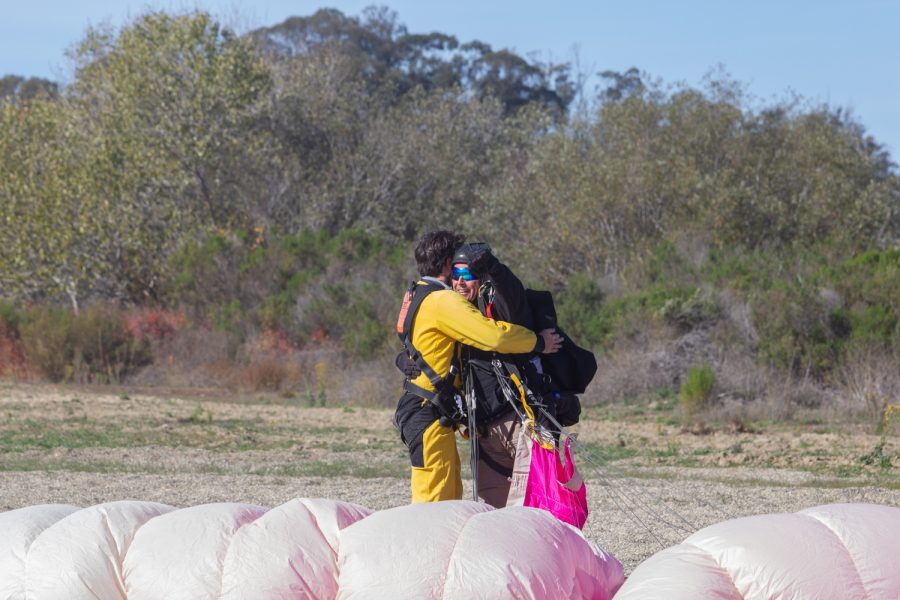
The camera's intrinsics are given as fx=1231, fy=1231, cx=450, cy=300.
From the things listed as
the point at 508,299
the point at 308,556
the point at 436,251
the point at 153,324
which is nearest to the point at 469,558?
the point at 308,556

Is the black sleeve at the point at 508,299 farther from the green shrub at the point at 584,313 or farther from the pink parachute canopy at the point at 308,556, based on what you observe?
the green shrub at the point at 584,313

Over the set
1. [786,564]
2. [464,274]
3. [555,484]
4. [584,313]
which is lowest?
[786,564]

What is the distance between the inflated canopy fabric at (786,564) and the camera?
13.6ft

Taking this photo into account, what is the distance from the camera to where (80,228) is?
26906 millimetres

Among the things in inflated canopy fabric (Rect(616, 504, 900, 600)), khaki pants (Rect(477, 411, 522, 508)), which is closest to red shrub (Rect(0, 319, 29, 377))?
khaki pants (Rect(477, 411, 522, 508))

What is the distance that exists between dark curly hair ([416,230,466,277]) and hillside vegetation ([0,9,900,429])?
435 inches

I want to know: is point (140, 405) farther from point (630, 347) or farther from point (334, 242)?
point (334, 242)

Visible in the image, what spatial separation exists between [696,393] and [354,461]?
217 inches

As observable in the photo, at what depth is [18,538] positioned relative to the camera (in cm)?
494

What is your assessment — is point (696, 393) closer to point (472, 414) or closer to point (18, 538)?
point (472, 414)

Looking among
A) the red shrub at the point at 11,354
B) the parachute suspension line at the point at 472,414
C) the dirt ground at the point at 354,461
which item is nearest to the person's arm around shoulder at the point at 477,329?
the parachute suspension line at the point at 472,414

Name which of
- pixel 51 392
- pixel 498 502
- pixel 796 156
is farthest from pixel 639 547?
pixel 796 156

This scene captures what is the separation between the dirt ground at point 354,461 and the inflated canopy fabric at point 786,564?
1.06 meters

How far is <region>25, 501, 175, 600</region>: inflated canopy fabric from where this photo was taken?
470 centimetres
